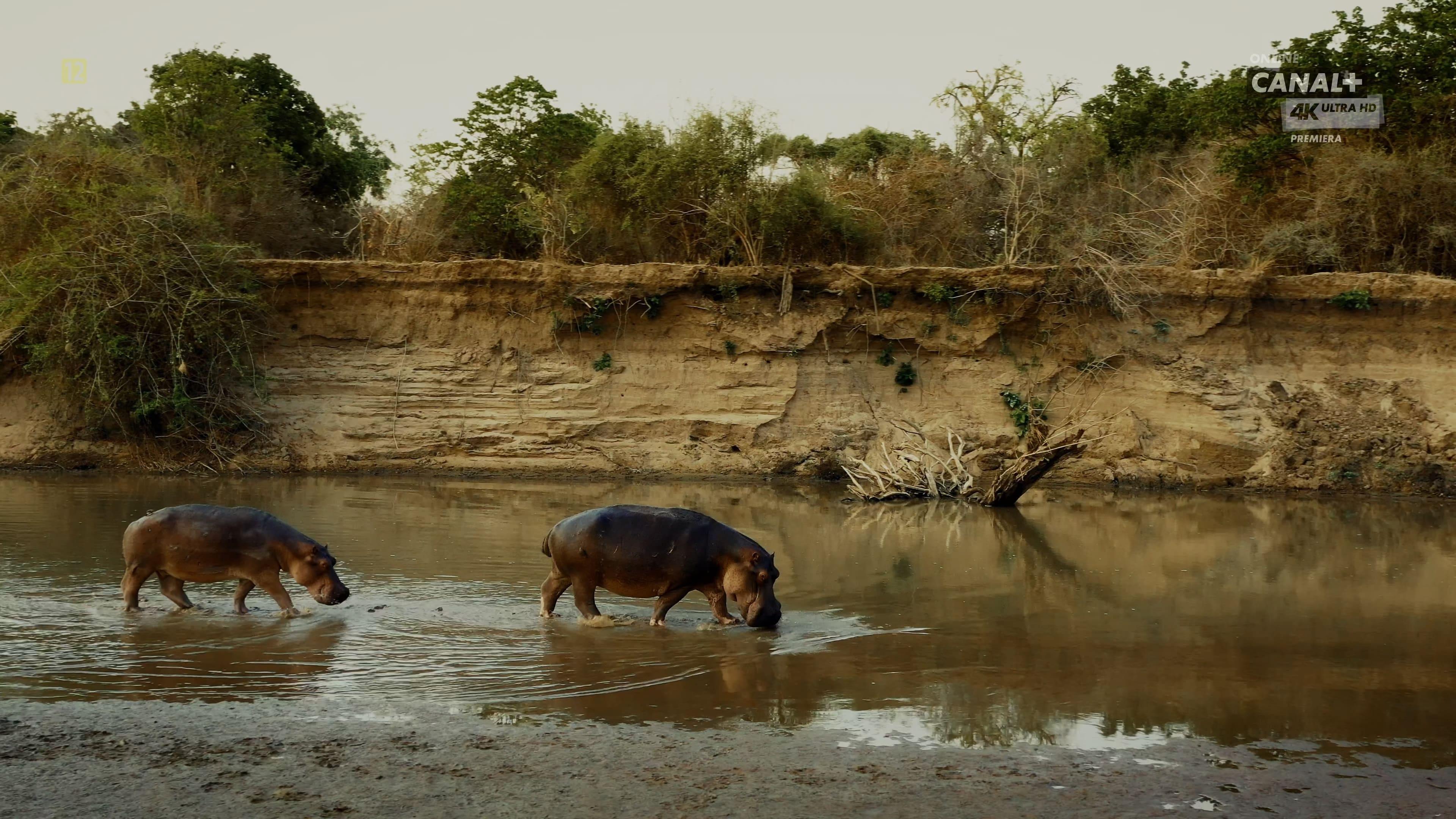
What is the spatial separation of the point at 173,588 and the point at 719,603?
4.10 metres

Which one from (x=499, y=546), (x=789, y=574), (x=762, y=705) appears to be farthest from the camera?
(x=499, y=546)

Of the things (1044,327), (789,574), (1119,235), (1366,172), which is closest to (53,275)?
(789,574)

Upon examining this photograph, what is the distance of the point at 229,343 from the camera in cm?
2272

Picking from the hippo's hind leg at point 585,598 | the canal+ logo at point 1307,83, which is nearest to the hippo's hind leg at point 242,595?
the hippo's hind leg at point 585,598

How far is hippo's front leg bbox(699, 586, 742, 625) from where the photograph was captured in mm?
9297

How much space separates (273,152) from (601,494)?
43.8 ft

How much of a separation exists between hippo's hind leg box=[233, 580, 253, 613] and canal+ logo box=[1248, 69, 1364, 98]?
2334cm

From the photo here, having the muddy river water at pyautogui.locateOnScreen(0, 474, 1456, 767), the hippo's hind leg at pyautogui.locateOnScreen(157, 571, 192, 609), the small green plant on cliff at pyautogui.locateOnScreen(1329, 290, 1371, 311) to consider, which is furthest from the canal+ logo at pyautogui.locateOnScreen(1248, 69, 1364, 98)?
the hippo's hind leg at pyautogui.locateOnScreen(157, 571, 192, 609)

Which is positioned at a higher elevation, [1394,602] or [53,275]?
[53,275]

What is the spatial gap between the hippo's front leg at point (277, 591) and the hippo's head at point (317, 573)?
0.13m

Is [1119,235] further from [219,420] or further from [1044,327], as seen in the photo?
[219,420]

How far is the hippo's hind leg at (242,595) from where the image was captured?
30.8ft

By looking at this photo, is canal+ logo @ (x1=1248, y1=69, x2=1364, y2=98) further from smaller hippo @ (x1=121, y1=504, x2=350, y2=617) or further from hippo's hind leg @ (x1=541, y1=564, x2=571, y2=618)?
smaller hippo @ (x1=121, y1=504, x2=350, y2=617)

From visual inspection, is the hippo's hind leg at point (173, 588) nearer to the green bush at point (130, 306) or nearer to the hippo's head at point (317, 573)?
the hippo's head at point (317, 573)
